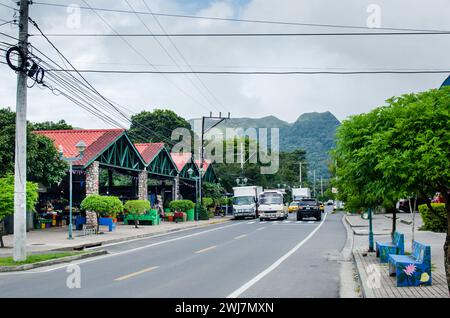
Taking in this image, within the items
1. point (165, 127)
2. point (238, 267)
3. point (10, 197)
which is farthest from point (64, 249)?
point (165, 127)

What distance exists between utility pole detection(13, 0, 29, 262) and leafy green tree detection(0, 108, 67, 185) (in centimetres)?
1062

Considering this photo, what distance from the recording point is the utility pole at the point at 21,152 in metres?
16.2

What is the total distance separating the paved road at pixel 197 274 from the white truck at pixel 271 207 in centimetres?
2467

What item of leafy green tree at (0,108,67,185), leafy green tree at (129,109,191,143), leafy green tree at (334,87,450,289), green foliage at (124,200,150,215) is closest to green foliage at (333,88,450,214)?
leafy green tree at (334,87,450,289)

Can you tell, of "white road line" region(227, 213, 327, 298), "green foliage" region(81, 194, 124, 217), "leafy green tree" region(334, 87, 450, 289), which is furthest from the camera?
"green foliage" region(81, 194, 124, 217)

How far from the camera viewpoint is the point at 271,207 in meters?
46.0

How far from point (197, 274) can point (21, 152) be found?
7278 millimetres

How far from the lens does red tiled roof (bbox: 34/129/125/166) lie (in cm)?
3331

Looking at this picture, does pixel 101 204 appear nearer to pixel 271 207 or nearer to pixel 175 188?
pixel 271 207

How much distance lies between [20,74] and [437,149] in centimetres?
1332

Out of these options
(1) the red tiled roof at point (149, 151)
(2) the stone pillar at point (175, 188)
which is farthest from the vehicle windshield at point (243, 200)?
(1) the red tiled roof at point (149, 151)

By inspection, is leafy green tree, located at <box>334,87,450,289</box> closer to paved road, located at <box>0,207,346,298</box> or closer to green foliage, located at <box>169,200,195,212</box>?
paved road, located at <box>0,207,346,298</box>

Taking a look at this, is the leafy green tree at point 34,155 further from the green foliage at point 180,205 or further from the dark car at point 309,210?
the dark car at point 309,210

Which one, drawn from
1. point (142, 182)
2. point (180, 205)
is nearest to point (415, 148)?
point (142, 182)
